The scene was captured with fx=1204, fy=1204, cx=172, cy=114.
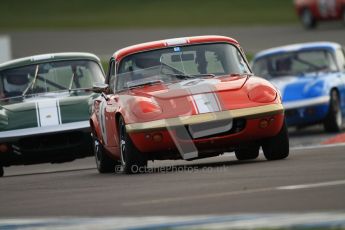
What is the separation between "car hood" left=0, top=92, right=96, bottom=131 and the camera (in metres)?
13.9

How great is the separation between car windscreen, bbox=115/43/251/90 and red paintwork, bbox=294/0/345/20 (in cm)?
2360

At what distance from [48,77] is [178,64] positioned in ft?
12.6

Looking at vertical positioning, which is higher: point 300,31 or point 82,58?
point 82,58

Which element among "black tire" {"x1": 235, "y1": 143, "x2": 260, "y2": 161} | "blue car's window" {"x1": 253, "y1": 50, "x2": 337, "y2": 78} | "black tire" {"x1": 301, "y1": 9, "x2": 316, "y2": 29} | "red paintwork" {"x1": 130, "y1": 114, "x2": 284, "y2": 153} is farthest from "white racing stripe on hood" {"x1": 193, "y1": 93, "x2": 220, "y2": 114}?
"black tire" {"x1": 301, "y1": 9, "x2": 316, "y2": 29}

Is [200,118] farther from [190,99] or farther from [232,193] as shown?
[232,193]

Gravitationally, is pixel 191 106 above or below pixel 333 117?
above

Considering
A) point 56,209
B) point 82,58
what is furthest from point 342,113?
point 56,209

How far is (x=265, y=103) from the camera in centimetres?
1116

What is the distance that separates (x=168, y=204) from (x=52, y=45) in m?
26.4

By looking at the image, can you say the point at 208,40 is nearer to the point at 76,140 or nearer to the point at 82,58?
the point at 76,140

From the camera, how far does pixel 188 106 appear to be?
432 inches

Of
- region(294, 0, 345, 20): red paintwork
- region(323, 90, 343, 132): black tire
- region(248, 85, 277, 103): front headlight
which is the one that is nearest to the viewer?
region(248, 85, 277, 103): front headlight

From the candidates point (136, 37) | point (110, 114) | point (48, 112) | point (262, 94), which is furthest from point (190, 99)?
point (136, 37)

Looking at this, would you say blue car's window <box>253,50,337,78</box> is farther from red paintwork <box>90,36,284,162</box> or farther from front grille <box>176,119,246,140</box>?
front grille <box>176,119,246,140</box>
